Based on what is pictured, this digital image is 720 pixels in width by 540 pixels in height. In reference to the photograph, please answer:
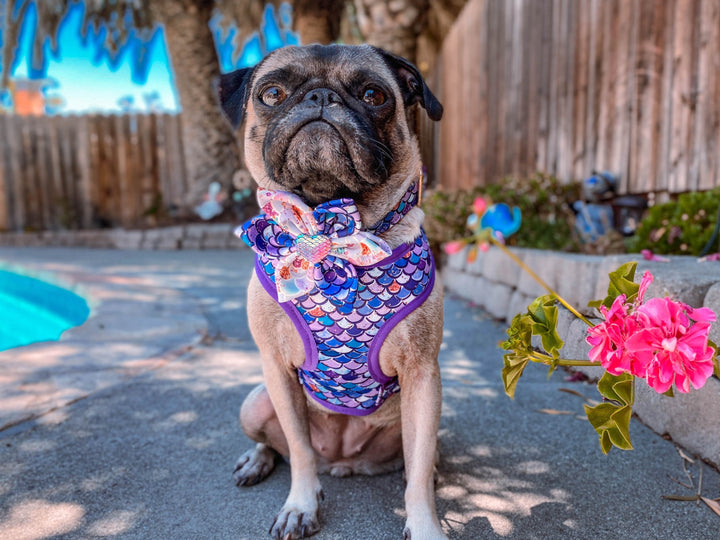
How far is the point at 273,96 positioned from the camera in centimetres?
193

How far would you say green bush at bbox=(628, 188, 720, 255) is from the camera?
3.29 metres

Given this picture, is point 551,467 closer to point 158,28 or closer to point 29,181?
point 29,181

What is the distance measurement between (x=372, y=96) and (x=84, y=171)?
1207 centimetres

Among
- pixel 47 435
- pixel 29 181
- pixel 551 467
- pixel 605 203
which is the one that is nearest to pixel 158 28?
pixel 29 181

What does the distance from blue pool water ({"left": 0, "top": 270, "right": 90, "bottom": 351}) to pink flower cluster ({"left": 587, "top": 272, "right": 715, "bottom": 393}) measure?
14.8ft

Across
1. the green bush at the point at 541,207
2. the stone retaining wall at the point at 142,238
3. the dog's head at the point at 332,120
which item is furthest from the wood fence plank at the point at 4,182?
the dog's head at the point at 332,120

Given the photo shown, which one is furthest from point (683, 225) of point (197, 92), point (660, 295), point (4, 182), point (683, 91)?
point (4, 182)

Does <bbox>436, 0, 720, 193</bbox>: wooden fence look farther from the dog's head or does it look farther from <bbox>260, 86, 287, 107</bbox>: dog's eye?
<bbox>260, 86, 287, 107</bbox>: dog's eye

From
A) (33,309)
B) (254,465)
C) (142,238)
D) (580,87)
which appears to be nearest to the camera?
(254,465)

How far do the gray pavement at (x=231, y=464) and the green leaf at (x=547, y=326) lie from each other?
71 centimetres

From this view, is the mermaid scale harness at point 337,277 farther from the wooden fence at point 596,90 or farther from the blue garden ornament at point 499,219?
the blue garden ornament at point 499,219

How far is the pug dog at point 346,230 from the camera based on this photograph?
5.86 feet

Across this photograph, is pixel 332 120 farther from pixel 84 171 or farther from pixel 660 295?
pixel 84 171

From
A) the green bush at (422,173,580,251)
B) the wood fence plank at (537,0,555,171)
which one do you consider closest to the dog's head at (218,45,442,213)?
the green bush at (422,173,580,251)
